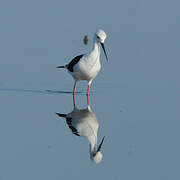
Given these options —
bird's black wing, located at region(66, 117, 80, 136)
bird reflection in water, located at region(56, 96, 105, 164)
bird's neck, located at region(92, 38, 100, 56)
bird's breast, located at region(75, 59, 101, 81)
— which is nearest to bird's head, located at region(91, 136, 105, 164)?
bird reflection in water, located at region(56, 96, 105, 164)

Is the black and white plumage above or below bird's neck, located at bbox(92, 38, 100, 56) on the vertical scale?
below

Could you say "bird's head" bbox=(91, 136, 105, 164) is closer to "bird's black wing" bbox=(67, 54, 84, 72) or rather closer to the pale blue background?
the pale blue background

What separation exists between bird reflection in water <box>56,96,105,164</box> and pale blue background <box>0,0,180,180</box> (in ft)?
0.37

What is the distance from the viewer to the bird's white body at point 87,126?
873 centimetres

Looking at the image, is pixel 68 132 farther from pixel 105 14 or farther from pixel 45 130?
pixel 105 14

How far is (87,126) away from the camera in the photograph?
9992 mm

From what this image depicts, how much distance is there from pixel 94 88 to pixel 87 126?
279cm

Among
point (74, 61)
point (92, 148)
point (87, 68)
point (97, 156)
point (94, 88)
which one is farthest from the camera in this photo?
point (94, 88)

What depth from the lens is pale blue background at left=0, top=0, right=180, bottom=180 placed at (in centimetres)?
840

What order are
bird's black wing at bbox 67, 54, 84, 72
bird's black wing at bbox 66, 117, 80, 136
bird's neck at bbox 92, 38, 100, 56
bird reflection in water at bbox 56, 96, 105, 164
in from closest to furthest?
bird reflection in water at bbox 56, 96, 105, 164, bird's black wing at bbox 66, 117, 80, 136, bird's neck at bbox 92, 38, 100, 56, bird's black wing at bbox 67, 54, 84, 72

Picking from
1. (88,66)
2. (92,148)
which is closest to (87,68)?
(88,66)

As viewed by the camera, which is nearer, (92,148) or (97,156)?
(97,156)

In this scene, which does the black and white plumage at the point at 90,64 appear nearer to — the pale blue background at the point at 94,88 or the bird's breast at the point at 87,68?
the bird's breast at the point at 87,68

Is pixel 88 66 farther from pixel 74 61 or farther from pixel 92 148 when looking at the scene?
pixel 92 148
